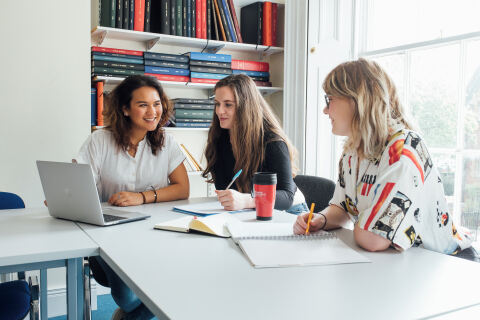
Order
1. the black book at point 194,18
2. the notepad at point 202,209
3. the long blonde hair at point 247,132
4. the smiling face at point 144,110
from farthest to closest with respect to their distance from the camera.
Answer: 1. the black book at point 194,18
2. the smiling face at point 144,110
3. the long blonde hair at point 247,132
4. the notepad at point 202,209

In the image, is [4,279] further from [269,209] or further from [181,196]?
[269,209]

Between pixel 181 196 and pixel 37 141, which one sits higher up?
pixel 37 141

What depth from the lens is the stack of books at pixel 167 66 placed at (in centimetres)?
287

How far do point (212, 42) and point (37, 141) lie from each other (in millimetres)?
1327

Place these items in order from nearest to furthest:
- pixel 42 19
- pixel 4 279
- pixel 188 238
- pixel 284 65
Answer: pixel 188 238 < pixel 4 279 < pixel 42 19 < pixel 284 65

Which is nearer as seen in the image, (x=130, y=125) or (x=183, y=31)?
(x=130, y=125)

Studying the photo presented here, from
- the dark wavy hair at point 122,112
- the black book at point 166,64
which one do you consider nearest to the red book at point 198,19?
the black book at point 166,64

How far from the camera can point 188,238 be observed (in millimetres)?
1200

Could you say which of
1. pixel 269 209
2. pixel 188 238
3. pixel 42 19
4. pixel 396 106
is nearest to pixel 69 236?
pixel 188 238

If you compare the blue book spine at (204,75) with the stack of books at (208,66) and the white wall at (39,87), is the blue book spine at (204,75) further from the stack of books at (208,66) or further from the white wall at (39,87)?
the white wall at (39,87)

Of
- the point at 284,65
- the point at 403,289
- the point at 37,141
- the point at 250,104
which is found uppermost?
the point at 284,65

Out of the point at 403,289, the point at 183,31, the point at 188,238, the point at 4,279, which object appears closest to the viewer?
the point at 403,289

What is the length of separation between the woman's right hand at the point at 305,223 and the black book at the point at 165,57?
194cm

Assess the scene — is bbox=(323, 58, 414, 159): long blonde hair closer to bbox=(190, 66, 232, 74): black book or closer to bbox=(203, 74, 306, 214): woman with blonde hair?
bbox=(203, 74, 306, 214): woman with blonde hair
